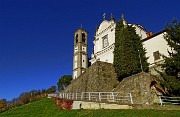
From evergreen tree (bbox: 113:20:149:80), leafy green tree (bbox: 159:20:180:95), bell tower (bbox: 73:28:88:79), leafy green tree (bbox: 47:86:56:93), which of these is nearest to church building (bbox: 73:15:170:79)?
bell tower (bbox: 73:28:88:79)

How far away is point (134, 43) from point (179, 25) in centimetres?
848

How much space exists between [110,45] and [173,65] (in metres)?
18.1

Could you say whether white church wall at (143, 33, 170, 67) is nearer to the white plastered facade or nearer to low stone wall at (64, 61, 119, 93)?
the white plastered facade

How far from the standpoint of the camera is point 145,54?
3631 cm

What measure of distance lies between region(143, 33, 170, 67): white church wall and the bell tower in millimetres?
29329

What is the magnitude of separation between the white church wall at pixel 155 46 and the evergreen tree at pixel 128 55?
1.28 metres

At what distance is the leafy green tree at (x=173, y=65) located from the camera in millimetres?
25163

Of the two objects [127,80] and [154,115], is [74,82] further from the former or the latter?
[154,115]

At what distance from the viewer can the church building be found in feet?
115

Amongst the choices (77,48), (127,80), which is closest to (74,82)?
(127,80)

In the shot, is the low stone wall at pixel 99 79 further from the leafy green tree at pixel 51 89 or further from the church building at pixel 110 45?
the leafy green tree at pixel 51 89

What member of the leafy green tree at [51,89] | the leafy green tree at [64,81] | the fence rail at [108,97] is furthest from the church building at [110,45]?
the leafy green tree at [51,89]

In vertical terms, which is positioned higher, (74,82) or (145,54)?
(145,54)

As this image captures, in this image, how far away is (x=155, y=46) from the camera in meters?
35.7
